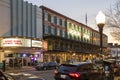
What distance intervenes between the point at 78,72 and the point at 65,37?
70.7m

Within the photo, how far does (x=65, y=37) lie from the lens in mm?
89938

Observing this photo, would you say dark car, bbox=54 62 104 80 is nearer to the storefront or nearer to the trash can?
the trash can

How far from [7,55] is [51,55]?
17656 mm

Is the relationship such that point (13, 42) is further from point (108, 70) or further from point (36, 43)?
point (108, 70)

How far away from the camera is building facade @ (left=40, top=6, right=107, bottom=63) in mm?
77875

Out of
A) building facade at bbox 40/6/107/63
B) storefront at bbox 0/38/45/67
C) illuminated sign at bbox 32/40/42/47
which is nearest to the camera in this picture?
storefront at bbox 0/38/45/67

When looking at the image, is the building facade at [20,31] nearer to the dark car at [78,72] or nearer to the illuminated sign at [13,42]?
the illuminated sign at [13,42]

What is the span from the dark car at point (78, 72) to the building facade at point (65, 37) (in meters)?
55.6

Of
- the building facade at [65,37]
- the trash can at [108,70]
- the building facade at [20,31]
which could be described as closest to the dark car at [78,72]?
the trash can at [108,70]

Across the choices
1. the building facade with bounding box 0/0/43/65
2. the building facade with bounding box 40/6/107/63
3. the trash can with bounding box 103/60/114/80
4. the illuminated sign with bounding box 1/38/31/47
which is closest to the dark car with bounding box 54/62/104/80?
the trash can with bounding box 103/60/114/80

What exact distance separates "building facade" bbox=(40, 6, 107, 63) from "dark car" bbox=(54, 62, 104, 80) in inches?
2188

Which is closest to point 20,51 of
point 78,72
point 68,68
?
point 68,68

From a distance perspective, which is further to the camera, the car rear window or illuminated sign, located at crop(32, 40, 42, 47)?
illuminated sign, located at crop(32, 40, 42, 47)

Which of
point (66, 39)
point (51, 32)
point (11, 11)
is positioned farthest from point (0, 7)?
point (66, 39)
